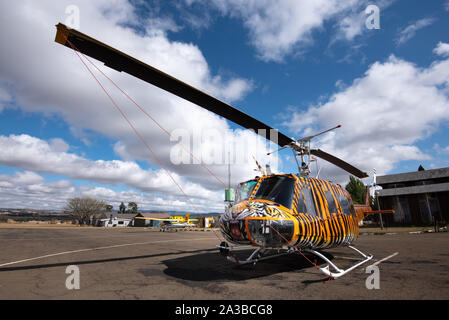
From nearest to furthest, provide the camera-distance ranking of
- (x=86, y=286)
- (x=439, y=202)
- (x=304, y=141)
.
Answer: (x=86, y=286)
(x=304, y=141)
(x=439, y=202)

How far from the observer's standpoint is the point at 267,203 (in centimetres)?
609

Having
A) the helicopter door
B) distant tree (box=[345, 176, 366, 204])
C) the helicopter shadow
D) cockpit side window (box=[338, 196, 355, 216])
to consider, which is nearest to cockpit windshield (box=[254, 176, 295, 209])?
the helicopter door

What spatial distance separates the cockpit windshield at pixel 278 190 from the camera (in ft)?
21.0

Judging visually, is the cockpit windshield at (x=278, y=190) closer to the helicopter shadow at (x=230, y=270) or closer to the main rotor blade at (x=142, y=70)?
the main rotor blade at (x=142, y=70)

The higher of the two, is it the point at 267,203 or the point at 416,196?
the point at 416,196

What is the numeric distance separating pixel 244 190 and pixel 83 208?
93.6 meters

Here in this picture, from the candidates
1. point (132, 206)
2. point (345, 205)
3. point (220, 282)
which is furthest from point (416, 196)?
point (132, 206)

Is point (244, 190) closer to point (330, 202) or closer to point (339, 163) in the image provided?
point (330, 202)

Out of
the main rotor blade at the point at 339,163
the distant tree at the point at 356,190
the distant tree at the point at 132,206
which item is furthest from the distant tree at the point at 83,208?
the main rotor blade at the point at 339,163
